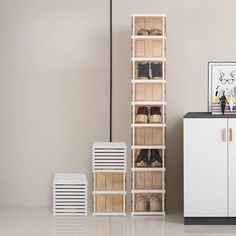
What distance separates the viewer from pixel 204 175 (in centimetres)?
708

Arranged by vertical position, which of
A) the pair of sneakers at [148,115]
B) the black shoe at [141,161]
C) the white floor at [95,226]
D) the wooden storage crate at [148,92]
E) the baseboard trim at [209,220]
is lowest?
the white floor at [95,226]

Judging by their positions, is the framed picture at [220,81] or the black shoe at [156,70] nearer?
the black shoe at [156,70]

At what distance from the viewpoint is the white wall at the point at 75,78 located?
26.3 feet

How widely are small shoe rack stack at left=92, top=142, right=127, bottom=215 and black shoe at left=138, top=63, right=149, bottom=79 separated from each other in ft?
2.51

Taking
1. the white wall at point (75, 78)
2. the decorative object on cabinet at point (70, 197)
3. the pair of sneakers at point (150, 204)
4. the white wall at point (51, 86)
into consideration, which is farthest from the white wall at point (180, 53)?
the decorative object on cabinet at point (70, 197)

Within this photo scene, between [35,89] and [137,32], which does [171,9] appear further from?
[35,89]

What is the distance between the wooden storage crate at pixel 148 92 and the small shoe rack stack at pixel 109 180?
57 centimetres

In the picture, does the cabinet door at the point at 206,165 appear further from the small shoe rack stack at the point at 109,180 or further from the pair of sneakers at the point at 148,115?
the small shoe rack stack at the point at 109,180

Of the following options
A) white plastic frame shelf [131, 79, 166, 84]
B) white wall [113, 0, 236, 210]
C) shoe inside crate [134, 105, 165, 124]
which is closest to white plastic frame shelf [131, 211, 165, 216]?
white wall [113, 0, 236, 210]

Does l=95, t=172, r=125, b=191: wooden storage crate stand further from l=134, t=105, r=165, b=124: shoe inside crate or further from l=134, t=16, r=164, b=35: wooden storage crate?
l=134, t=16, r=164, b=35: wooden storage crate

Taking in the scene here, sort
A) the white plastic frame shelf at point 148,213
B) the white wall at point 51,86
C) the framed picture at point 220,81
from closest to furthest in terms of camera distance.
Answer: the white plastic frame shelf at point 148,213 → the framed picture at point 220,81 → the white wall at point 51,86

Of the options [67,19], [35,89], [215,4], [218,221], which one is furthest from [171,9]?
[218,221]

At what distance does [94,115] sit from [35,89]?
2.26 ft

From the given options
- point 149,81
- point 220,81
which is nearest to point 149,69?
point 149,81
